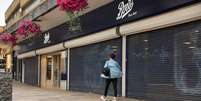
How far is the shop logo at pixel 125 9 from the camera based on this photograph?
17.2 m

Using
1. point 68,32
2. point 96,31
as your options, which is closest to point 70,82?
point 68,32

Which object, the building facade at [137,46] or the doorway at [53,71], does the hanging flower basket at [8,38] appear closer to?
the doorway at [53,71]

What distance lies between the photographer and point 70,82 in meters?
26.2

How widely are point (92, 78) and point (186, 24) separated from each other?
9043 millimetres

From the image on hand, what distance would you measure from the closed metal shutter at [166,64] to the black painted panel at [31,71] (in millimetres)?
18965

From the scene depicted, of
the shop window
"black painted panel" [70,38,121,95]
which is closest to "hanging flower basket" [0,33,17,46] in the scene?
the shop window

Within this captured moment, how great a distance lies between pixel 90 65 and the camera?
22.8m

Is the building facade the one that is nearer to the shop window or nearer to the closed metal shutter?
the closed metal shutter

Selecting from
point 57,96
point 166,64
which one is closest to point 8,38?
point 57,96

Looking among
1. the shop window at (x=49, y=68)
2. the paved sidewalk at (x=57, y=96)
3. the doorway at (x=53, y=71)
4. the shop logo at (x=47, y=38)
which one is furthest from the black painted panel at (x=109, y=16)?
the shop window at (x=49, y=68)

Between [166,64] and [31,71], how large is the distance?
953 inches

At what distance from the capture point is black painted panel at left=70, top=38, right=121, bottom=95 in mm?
20703

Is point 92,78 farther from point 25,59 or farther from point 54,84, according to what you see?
point 25,59

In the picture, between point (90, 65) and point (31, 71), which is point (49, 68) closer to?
point (31, 71)
